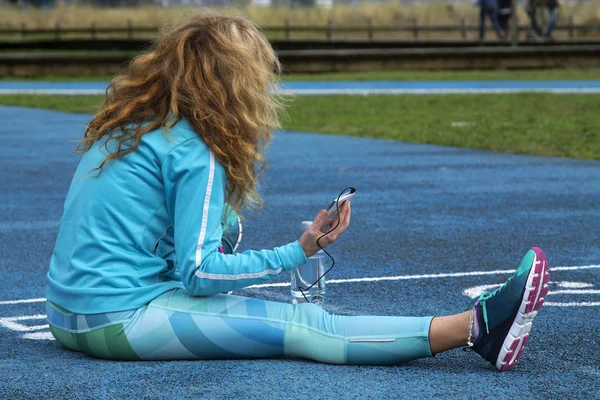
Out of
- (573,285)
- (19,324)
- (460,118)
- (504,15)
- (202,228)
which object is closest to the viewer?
(202,228)

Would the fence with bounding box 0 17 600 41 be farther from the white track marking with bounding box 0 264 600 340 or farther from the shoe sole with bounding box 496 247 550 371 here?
the shoe sole with bounding box 496 247 550 371

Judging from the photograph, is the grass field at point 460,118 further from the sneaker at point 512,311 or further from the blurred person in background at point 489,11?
the blurred person in background at point 489,11

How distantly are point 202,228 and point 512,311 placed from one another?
111 centimetres

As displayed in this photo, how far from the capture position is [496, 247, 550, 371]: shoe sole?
12.4 ft

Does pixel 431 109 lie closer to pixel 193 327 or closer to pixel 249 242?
pixel 249 242

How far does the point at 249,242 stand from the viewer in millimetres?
7227

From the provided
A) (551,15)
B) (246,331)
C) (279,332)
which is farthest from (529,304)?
(551,15)

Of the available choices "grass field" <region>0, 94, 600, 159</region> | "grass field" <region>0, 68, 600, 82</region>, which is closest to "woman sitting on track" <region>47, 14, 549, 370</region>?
"grass field" <region>0, 94, 600, 159</region>

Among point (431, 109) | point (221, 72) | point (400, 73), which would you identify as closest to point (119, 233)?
point (221, 72)

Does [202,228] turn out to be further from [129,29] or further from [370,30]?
[129,29]

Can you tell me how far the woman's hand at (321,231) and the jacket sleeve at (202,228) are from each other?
78 mm

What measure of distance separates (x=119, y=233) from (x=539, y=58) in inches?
941

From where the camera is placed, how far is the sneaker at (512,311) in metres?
3.79

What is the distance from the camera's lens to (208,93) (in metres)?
3.90
